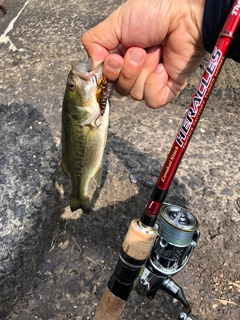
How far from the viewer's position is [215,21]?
1.96 metres

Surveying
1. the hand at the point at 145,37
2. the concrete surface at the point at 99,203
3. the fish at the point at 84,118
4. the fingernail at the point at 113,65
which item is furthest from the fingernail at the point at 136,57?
the concrete surface at the point at 99,203

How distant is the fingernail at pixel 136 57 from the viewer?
203 centimetres

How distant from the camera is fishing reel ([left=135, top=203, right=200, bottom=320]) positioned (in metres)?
2.12

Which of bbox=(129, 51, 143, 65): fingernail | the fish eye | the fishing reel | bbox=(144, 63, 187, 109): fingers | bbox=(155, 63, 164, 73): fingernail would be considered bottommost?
the fishing reel

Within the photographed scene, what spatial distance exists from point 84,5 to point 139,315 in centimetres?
335

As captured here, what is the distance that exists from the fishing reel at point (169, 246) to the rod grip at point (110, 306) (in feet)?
1.02

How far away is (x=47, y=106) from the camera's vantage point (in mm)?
3287

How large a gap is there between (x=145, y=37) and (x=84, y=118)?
634mm

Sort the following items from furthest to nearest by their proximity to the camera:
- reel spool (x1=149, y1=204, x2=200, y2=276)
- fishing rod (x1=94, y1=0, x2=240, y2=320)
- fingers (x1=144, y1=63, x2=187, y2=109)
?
fingers (x1=144, y1=63, x2=187, y2=109) → reel spool (x1=149, y1=204, x2=200, y2=276) → fishing rod (x1=94, y1=0, x2=240, y2=320)

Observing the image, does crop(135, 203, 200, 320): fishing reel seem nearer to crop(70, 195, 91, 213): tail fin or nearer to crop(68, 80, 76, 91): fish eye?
crop(70, 195, 91, 213): tail fin

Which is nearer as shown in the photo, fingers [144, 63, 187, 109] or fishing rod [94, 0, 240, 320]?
fishing rod [94, 0, 240, 320]

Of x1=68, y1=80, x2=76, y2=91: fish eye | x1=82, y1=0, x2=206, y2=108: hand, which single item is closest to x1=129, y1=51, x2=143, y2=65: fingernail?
x1=82, y1=0, x2=206, y2=108: hand

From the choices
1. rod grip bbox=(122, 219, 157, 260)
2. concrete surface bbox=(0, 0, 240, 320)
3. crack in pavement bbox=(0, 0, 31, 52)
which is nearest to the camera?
rod grip bbox=(122, 219, 157, 260)

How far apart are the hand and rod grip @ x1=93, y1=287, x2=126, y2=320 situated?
3.53 ft
